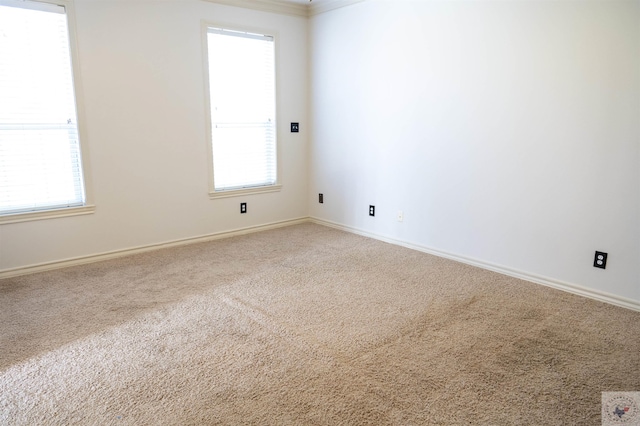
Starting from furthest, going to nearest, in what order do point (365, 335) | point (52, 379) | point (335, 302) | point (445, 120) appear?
point (445, 120) < point (335, 302) < point (365, 335) < point (52, 379)

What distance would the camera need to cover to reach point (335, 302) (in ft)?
10.1

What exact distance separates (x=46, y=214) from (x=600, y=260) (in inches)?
169

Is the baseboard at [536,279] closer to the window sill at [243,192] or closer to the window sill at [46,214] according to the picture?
the window sill at [243,192]

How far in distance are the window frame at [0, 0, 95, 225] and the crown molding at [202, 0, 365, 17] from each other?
129 centimetres

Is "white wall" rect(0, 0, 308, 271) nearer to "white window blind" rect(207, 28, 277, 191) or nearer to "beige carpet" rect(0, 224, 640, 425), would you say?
"white window blind" rect(207, 28, 277, 191)

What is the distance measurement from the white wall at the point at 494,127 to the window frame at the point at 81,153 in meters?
2.45

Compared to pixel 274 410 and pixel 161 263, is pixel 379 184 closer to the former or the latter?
pixel 161 263

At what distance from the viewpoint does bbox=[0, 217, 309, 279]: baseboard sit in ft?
11.7

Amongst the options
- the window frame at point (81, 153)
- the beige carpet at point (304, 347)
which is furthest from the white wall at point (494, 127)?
the window frame at point (81, 153)

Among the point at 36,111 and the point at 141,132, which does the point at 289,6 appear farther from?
the point at 36,111

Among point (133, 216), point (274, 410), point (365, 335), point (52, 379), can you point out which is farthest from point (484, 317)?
point (133, 216)

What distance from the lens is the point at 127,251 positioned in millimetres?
4074

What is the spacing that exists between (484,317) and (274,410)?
5.19 ft

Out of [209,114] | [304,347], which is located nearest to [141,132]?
[209,114]
